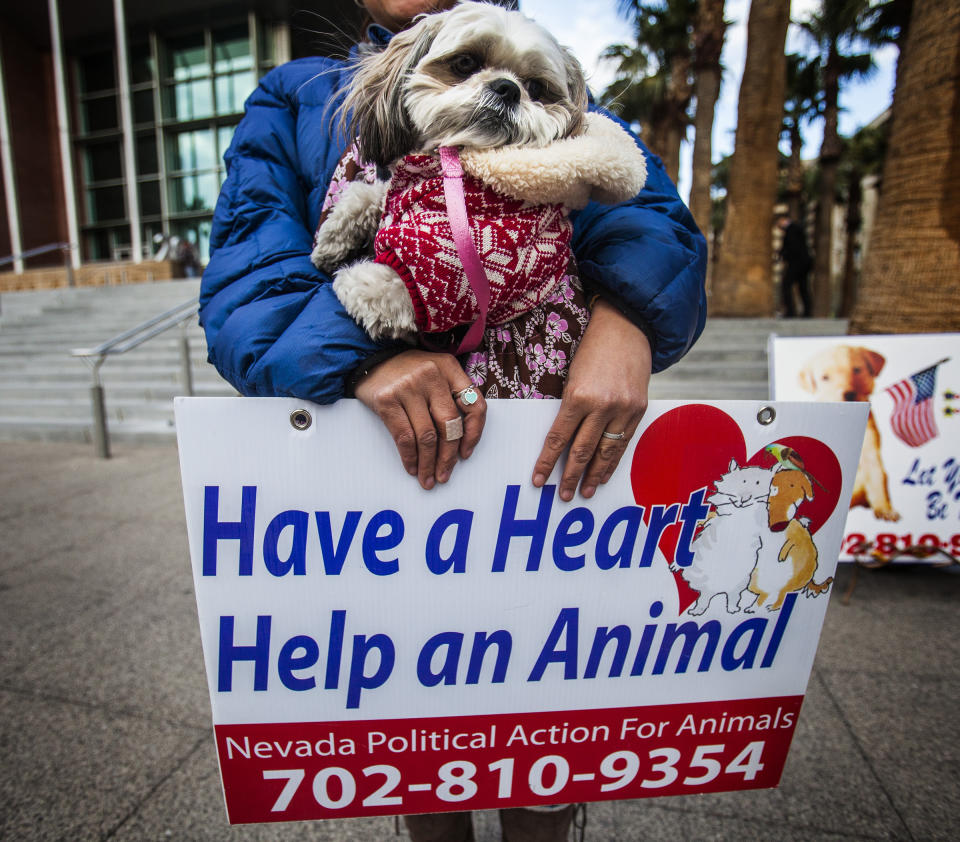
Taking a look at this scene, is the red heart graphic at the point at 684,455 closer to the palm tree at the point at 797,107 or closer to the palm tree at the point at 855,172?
the palm tree at the point at 797,107

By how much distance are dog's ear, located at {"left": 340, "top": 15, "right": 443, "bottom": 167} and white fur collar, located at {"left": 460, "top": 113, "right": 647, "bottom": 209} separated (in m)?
0.16

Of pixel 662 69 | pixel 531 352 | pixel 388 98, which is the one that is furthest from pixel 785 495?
pixel 662 69

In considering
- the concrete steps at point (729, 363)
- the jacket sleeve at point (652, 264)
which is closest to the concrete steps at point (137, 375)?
the concrete steps at point (729, 363)

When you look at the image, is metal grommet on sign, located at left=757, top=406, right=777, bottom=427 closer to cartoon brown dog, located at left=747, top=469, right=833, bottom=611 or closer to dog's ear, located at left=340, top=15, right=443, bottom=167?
cartoon brown dog, located at left=747, top=469, right=833, bottom=611

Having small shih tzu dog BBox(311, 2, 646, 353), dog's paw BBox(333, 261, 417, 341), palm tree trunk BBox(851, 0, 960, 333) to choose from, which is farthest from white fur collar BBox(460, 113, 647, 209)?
palm tree trunk BBox(851, 0, 960, 333)

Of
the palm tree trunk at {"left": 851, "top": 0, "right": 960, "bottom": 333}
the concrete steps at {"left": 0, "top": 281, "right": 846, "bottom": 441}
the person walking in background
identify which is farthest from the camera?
the person walking in background

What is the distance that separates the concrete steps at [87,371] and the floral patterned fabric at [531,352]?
19.2 ft

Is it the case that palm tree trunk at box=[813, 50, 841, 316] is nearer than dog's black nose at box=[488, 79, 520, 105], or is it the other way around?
dog's black nose at box=[488, 79, 520, 105]

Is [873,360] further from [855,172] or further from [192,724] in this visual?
[855,172]

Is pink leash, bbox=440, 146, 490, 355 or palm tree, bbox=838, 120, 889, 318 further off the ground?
palm tree, bbox=838, 120, 889, 318

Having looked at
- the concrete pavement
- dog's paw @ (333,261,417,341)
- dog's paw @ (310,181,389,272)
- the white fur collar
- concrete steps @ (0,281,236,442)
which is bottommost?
the concrete pavement

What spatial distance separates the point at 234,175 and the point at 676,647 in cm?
118

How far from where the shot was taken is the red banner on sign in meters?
0.95

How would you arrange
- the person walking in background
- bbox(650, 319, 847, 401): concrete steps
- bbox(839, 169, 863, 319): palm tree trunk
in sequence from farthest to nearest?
bbox(839, 169, 863, 319): palm tree trunk < the person walking in background < bbox(650, 319, 847, 401): concrete steps
